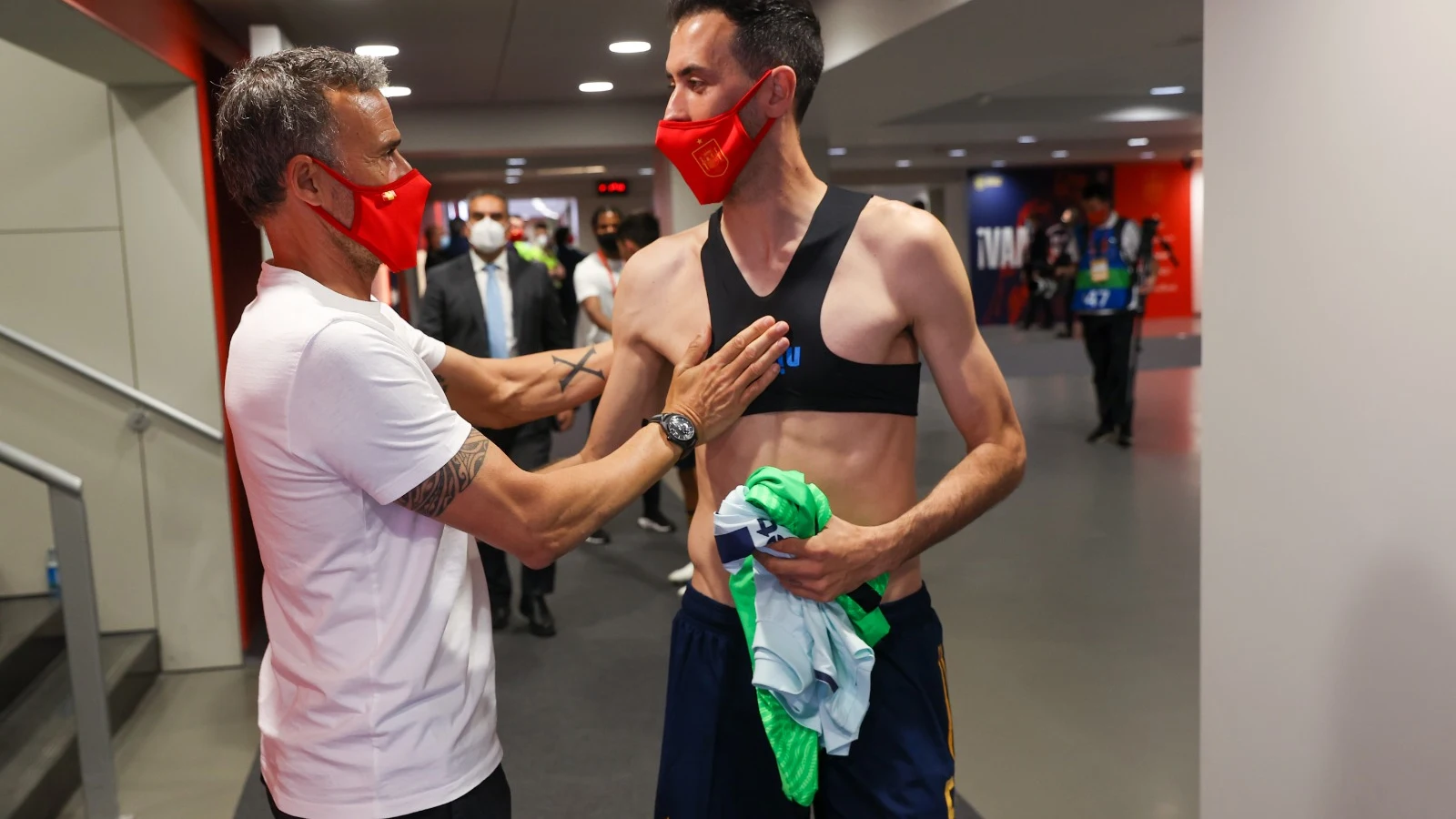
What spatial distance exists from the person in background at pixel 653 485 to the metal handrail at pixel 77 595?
8.66 feet

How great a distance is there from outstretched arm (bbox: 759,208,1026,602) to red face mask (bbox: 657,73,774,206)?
0.29 m

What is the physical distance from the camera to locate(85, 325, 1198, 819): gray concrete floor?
3229 mm

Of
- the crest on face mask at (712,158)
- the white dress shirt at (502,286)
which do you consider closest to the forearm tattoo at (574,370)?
the crest on face mask at (712,158)

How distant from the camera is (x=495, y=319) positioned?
467 centimetres

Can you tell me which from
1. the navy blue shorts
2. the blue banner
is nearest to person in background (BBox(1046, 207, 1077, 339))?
the blue banner

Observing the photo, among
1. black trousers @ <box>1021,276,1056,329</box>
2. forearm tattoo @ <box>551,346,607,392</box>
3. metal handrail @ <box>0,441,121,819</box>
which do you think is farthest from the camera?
black trousers @ <box>1021,276,1056,329</box>

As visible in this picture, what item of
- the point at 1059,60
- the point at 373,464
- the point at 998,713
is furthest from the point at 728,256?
the point at 1059,60

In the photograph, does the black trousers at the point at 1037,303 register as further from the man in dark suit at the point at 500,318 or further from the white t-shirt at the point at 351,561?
the white t-shirt at the point at 351,561

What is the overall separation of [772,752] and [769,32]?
42.4 inches

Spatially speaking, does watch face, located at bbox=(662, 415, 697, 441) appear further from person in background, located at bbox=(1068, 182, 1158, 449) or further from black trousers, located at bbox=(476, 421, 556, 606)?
person in background, located at bbox=(1068, 182, 1158, 449)

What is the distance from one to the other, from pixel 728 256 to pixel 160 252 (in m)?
3.37

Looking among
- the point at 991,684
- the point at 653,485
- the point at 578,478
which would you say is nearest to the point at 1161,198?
the point at 653,485

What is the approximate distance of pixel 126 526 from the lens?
4398 mm

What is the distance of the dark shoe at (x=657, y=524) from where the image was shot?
6578 millimetres
